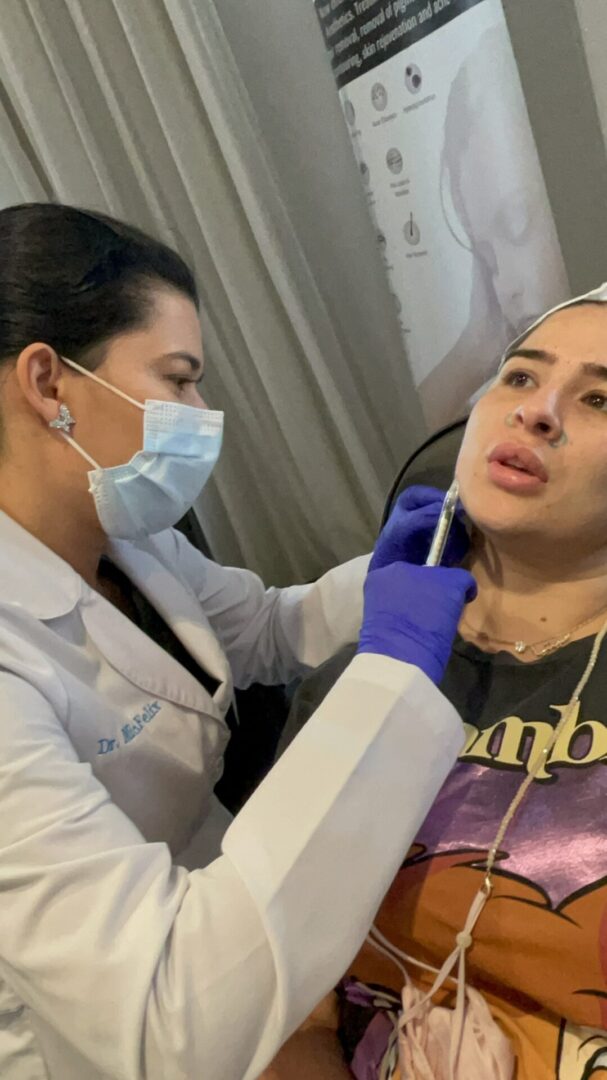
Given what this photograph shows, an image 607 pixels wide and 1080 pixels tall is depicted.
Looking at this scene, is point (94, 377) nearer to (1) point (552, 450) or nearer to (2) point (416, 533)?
(2) point (416, 533)

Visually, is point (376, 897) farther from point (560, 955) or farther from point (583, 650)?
point (583, 650)

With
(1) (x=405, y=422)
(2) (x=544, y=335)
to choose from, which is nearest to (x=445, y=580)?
(2) (x=544, y=335)

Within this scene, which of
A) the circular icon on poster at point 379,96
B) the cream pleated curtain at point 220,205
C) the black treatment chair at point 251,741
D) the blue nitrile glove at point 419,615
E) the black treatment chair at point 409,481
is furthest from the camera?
the cream pleated curtain at point 220,205

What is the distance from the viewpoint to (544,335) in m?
0.90

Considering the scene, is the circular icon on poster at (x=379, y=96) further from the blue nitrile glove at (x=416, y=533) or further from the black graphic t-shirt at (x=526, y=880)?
the black graphic t-shirt at (x=526, y=880)

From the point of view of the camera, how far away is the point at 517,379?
91 centimetres

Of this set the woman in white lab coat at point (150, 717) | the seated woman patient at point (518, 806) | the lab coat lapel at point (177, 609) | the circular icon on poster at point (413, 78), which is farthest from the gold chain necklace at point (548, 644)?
the circular icon on poster at point (413, 78)

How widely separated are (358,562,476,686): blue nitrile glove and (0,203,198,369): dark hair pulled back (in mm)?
463

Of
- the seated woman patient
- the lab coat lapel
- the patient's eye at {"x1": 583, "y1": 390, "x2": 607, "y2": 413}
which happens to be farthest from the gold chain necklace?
the lab coat lapel

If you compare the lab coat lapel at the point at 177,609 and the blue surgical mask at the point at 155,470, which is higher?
the blue surgical mask at the point at 155,470

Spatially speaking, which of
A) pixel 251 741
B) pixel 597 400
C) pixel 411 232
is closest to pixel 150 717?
pixel 251 741

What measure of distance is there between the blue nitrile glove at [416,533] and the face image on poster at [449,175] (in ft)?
1.09

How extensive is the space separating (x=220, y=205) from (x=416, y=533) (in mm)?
877

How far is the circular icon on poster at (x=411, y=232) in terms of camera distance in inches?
49.4
